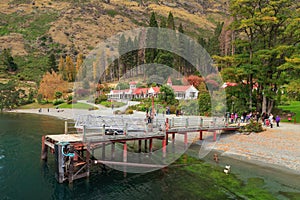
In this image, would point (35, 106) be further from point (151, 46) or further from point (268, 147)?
point (268, 147)

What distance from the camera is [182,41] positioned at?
293 feet

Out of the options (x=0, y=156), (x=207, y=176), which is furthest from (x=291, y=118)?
(x=0, y=156)

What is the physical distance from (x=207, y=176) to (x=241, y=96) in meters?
24.3

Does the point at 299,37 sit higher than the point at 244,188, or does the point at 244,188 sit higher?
the point at 299,37

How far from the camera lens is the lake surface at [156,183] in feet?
62.0

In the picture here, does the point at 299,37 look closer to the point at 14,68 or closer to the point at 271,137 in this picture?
the point at 271,137

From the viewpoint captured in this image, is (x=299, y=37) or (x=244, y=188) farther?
(x=299, y=37)

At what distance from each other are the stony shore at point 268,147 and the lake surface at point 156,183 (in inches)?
84.0

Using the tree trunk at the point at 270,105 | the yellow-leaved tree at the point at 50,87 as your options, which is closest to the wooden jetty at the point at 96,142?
the tree trunk at the point at 270,105

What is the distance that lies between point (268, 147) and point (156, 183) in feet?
48.5

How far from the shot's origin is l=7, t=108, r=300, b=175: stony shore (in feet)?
83.9

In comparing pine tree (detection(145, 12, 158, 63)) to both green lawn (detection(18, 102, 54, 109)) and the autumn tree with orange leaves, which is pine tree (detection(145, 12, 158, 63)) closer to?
the autumn tree with orange leaves

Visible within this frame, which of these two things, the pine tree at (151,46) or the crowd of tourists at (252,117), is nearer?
the crowd of tourists at (252,117)

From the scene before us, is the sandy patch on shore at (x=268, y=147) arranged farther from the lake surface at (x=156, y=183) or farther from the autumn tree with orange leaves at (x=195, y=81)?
the autumn tree with orange leaves at (x=195, y=81)
